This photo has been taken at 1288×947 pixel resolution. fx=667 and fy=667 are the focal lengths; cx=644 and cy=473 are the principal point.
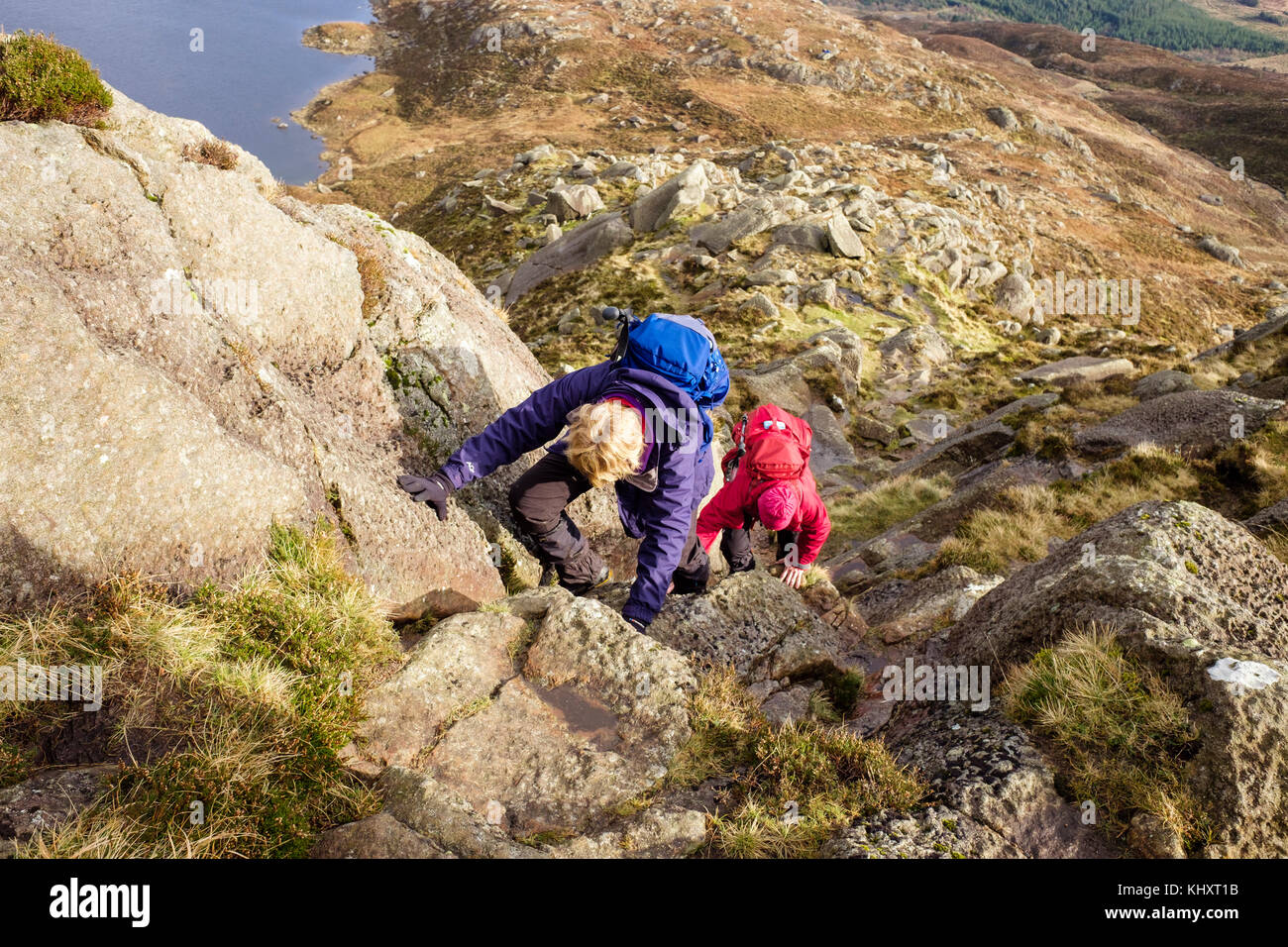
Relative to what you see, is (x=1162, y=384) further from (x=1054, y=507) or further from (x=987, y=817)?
(x=987, y=817)

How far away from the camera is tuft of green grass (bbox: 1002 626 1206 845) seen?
3859mm

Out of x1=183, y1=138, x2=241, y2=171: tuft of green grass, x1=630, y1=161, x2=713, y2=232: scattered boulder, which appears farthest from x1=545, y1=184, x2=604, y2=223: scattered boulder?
x1=183, y1=138, x2=241, y2=171: tuft of green grass

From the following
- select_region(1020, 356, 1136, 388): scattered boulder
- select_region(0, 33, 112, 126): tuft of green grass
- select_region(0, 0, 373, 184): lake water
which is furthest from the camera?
select_region(0, 0, 373, 184): lake water

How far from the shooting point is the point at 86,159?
5.84m

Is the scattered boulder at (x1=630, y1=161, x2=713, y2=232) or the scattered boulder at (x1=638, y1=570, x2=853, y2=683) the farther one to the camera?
the scattered boulder at (x1=630, y1=161, x2=713, y2=232)

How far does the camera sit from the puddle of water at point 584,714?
479 cm

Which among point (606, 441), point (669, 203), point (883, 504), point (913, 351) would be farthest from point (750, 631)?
point (669, 203)

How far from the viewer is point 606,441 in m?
5.16

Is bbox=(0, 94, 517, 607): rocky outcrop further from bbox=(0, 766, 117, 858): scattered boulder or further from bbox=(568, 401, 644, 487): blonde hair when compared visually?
bbox=(568, 401, 644, 487): blonde hair

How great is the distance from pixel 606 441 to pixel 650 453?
690 mm

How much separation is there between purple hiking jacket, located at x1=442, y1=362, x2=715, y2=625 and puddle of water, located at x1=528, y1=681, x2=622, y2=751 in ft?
3.59

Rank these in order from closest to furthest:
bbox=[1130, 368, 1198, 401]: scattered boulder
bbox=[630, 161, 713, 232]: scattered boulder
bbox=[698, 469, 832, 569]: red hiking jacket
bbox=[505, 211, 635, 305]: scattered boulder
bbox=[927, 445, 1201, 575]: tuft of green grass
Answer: bbox=[698, 469, 832, 569]: red hiking jacket, bbox=[927, 445, 1201, 575]: tuft of green grass, bbox=[1130, 368, 1198, 401]: scattered boulder, bbox=[505, 211, 635, 305]: scattered boulder, bbox=[630, 161, 713, 232]: scattered boulder
